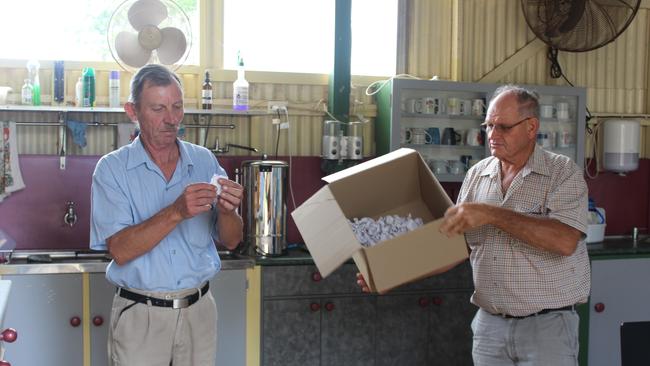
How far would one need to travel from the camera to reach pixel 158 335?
7.98 ft

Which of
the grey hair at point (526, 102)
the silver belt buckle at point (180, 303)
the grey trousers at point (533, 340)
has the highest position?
the grey hair at point (526, 102)

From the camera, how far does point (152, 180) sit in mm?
2482

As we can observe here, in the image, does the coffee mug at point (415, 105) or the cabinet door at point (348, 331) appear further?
the coffee mug at point (415, 105)

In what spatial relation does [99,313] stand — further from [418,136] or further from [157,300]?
[418,136]

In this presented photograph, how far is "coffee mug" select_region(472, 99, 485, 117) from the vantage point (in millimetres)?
4621

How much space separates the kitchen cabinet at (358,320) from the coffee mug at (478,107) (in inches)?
40.5

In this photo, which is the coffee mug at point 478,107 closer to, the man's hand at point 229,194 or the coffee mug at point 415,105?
the coffee mug at point 415,105

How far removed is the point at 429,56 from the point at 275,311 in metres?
2.01

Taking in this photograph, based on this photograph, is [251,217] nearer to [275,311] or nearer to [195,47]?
[275,311]

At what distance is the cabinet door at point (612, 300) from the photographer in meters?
4.42

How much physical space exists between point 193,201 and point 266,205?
71.3 inches

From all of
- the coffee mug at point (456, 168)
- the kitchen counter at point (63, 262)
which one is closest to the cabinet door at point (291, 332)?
the kitchen counter at point (63, 262)

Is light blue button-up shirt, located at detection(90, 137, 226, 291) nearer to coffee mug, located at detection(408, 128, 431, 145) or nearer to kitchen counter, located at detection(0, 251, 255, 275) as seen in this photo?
kitchen counter, located at detection(0, 251, 255, 275)

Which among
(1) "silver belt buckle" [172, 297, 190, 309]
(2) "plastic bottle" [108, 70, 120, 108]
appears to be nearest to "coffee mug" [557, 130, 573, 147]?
(2) "plastic bottle" [108, 70, 120, 108]
